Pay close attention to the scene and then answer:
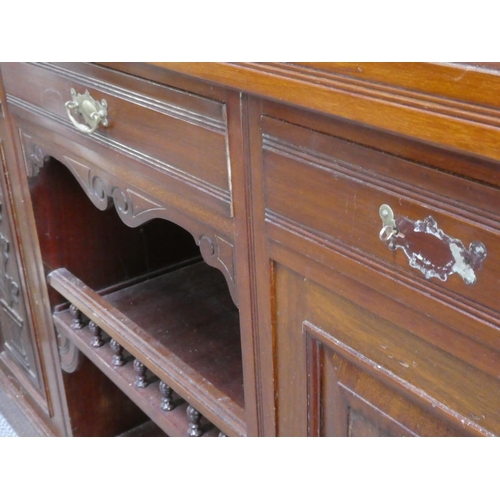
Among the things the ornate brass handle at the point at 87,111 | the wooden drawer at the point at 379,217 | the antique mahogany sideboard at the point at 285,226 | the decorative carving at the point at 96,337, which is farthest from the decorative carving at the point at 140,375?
the wooden drawer at the point at 379,217

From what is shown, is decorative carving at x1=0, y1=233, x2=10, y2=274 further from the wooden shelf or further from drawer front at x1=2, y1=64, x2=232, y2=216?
drawer front at x1=2, y1=64, x2=232, y2=216

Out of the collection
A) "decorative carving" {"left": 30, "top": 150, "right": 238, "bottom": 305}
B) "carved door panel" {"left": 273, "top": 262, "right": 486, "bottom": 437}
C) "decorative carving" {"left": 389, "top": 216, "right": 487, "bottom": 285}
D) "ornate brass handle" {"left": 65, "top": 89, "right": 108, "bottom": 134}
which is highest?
"ornate brass handle" {"left": 65, "top": 89, "right": 108, "bottom": 134}

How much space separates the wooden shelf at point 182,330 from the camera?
2.61ft

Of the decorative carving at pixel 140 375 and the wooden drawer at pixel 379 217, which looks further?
the decorative carving at pixel 140 375

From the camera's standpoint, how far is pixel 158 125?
0.65 m

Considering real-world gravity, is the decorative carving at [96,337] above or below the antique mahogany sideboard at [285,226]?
below

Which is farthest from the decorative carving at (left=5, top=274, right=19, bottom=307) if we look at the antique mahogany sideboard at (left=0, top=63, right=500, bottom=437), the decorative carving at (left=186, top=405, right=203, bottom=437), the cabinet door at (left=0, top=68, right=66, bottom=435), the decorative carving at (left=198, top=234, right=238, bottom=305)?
the decorative carving at (left=198, top=234, right=238, bottom=305)

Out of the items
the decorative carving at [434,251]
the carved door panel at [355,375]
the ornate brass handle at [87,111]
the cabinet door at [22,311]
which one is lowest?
the cabinet door at [22,311]

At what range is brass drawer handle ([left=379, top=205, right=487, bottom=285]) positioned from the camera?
40 cm

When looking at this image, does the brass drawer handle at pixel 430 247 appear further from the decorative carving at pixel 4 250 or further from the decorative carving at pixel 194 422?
the decorative carving at pixel 4 250

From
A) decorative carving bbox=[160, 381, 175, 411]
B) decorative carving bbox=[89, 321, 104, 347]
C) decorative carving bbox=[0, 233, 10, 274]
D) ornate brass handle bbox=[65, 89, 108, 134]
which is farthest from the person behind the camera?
decorative carving bbox=[0, 233, 10, 274]

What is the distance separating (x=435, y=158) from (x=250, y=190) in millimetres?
194

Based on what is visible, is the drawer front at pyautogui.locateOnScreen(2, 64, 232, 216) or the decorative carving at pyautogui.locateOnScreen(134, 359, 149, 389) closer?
the drawer front at pyautogui.locateOnScreen(2, 64, 232, 216)

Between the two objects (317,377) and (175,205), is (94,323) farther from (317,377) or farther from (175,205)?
(317,377)
